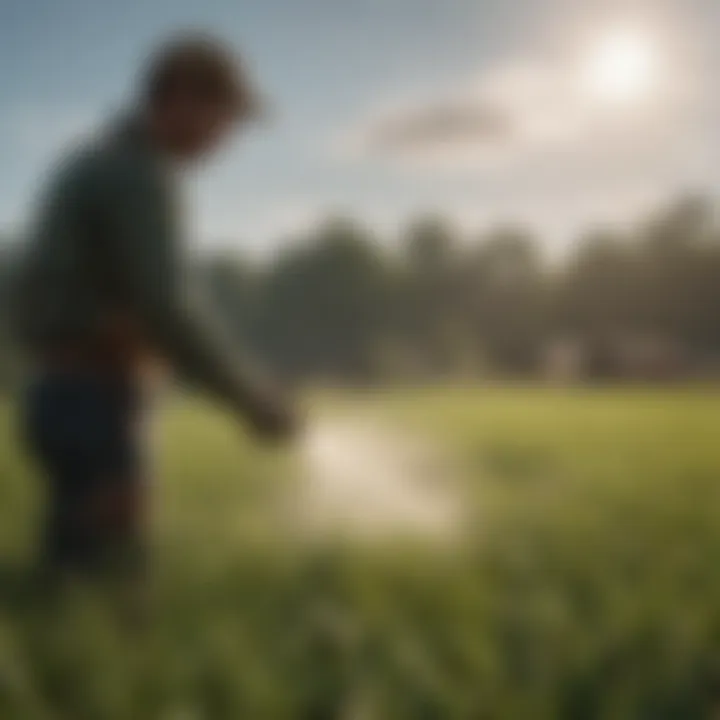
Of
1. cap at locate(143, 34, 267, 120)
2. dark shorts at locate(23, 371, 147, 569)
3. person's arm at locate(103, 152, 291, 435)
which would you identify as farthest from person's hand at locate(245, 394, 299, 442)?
cap at locate(143, 34, 267, 120)

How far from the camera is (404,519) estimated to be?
1059mm

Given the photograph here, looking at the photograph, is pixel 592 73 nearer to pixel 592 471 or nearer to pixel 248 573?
pixel 592 471

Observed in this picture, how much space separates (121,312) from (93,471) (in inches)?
7.5

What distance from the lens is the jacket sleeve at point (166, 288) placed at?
37.6 inches

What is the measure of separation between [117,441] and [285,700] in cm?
34

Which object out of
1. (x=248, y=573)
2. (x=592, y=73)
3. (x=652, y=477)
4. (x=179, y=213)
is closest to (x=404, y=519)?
(x=248, y=573)

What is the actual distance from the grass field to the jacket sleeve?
49 mm

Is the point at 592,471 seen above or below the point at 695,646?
above

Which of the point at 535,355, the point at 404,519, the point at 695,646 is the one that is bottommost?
the point at 695,646

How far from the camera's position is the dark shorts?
1005mm

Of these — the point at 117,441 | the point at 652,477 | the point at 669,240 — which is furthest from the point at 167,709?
the point at 669,240

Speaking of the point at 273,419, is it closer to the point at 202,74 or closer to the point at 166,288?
the point at 166,288

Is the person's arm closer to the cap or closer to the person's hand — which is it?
the person's hand

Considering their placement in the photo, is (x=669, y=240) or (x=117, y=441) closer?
(x=117, y=441)
